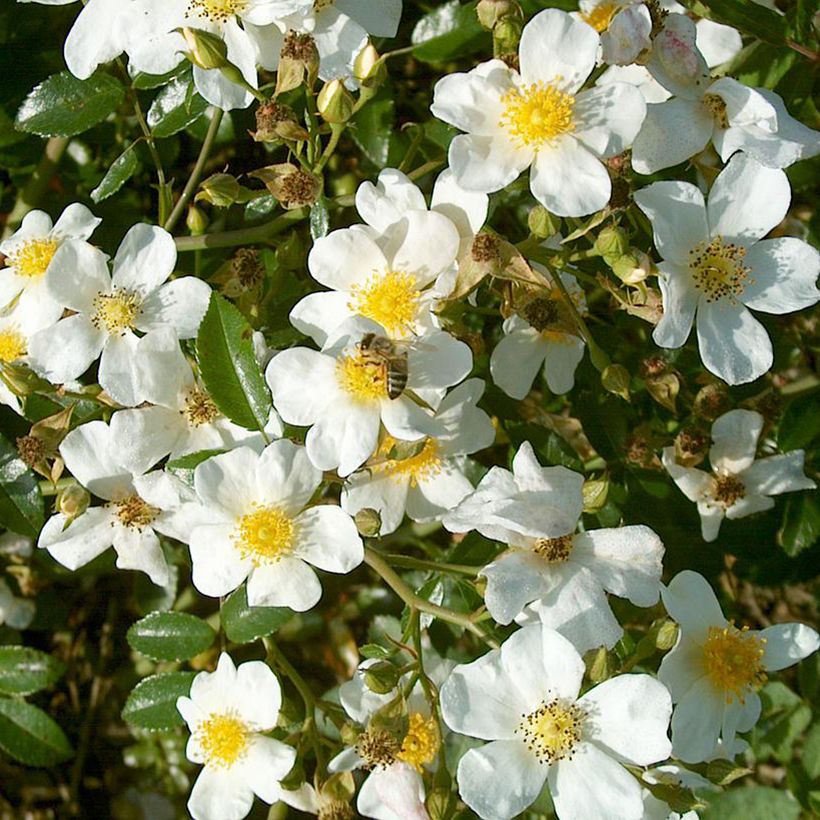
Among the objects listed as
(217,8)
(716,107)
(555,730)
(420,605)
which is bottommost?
(555,730)

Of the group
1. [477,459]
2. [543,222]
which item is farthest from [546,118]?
[477,459]

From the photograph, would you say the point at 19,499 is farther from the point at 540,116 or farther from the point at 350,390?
the point at 540,116

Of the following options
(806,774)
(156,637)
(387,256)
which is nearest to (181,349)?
(387,256)

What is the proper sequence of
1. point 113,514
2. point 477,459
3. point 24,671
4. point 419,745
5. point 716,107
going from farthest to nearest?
point 477,459 → point 24,671 → point 113,514 → point 419,745 → point 716,107

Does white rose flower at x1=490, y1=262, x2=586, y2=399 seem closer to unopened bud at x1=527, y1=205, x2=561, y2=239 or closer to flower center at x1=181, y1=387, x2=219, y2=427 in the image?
unopened bud at x1=527, y1=205, x2=561, y2=239

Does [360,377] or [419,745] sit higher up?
[360,377]

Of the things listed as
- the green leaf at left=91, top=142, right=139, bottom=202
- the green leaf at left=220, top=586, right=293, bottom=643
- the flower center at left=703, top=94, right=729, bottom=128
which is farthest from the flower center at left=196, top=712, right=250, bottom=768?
the flower center at left=703, top=94, right=729, bottom=128

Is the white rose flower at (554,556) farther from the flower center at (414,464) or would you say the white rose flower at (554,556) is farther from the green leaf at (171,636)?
the green leaf at (171,636)
